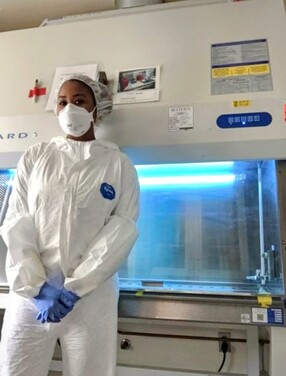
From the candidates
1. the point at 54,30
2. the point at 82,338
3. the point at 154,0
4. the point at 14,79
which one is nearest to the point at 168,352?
the point at 82,338

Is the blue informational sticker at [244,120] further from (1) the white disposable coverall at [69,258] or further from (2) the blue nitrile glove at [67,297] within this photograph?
(2) the blue nitrile glove at [67,297]

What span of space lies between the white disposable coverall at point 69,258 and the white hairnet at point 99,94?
0.26 meters

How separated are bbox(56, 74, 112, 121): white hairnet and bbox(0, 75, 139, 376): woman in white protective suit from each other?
6.1 inches

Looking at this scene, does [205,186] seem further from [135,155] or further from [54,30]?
[54,30]

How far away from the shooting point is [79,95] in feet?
3.77

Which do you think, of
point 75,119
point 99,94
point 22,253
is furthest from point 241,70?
point 22,253

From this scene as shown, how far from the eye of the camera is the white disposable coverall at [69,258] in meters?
0.87

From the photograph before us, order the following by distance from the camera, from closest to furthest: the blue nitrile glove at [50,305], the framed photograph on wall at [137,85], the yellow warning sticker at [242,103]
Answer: the blue nitrile glove at [50,305], the yellow warning sticker at [242,103], the framed photograph on wall at [137,85]

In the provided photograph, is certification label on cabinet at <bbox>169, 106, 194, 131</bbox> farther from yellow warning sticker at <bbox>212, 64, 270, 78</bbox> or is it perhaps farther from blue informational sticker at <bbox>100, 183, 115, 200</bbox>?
blue informational sticker at <bbox>100, 183, 115, 200</bbox>

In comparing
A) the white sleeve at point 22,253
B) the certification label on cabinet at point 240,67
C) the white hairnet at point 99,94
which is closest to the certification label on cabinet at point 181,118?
the certification label on cabinet at point 240,67

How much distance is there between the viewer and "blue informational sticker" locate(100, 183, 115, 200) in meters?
1.00

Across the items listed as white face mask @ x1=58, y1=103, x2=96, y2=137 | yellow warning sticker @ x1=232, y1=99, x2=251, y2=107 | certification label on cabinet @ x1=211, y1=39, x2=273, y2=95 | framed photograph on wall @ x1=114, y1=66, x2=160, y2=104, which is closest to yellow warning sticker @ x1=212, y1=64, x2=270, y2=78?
certification label on cabinet @ x1=211, y1=39, x2=273, y2=95

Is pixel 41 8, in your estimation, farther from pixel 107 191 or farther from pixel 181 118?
pixel 107 191

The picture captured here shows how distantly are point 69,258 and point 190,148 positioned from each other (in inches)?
23.1
